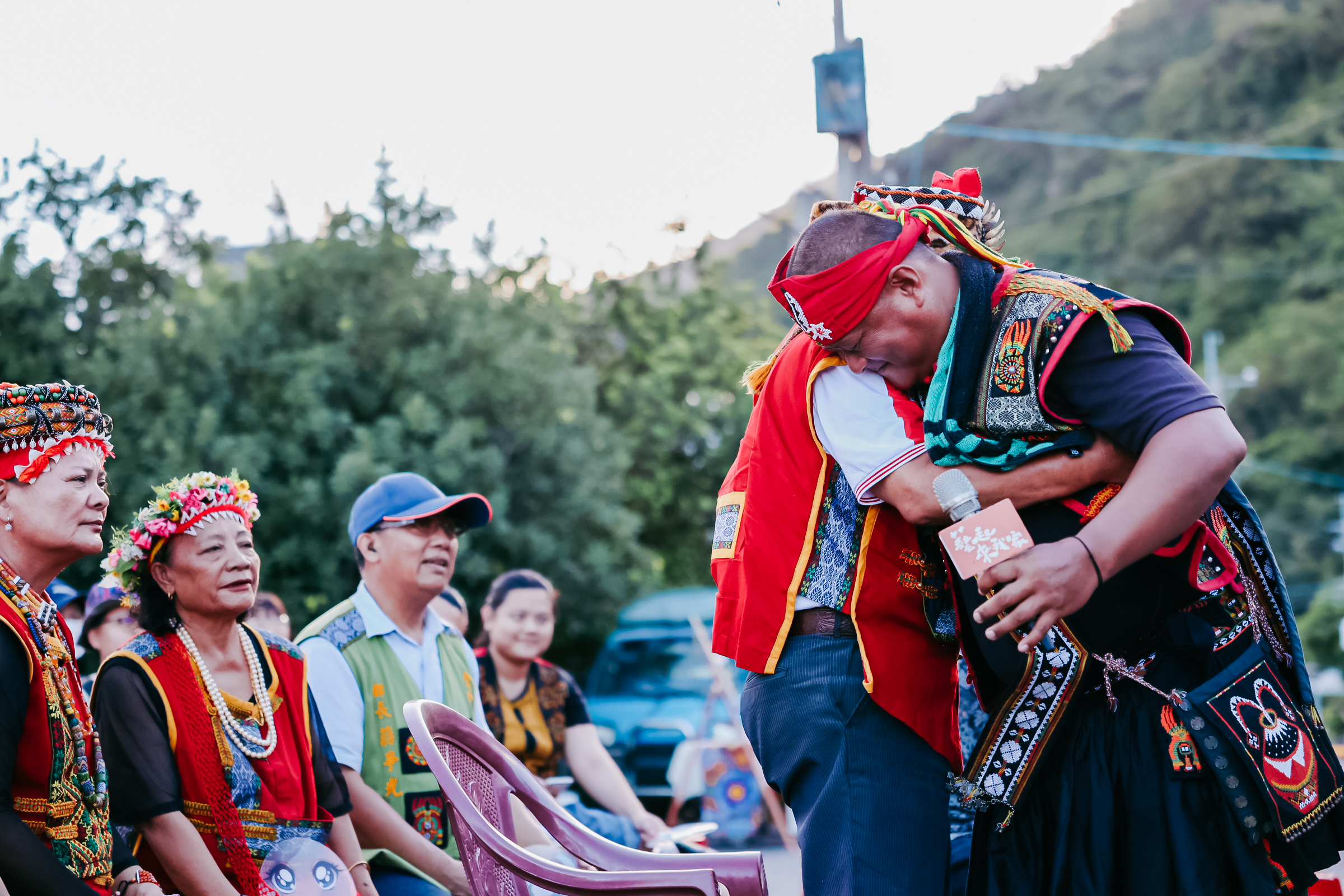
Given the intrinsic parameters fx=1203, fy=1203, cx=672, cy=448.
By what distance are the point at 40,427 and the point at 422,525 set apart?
181 cm

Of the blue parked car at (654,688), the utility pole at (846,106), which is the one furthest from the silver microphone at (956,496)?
the blue parked car at (654,688)

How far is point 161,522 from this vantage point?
3385 millimetres

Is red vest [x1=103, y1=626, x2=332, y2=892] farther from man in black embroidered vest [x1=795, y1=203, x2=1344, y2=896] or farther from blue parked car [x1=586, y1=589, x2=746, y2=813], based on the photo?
blue parked car [x1=586, y1=589, x2=746, y2=813]

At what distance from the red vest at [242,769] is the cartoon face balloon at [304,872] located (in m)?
0.04

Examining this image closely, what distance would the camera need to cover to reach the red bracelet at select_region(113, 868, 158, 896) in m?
2.69

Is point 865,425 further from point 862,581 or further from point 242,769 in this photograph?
point 242,769

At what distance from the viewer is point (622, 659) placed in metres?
13.0

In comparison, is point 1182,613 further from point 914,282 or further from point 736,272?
point 736,272

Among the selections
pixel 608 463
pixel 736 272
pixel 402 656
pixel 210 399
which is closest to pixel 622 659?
pixel 608 463

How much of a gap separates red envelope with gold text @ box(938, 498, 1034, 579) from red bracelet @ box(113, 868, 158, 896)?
1.95 meters

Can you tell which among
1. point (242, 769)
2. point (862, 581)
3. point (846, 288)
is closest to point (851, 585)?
point (862, 581)

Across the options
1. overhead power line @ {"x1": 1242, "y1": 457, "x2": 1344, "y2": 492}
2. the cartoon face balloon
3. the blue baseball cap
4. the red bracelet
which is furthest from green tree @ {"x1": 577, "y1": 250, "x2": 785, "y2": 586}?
overhead power line @ {"x1": 1242, "y1": 457, "x2": 1344, "y2": 492}

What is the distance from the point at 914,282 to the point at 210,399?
37.0ft

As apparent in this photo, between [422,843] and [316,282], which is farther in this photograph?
[316,282]
